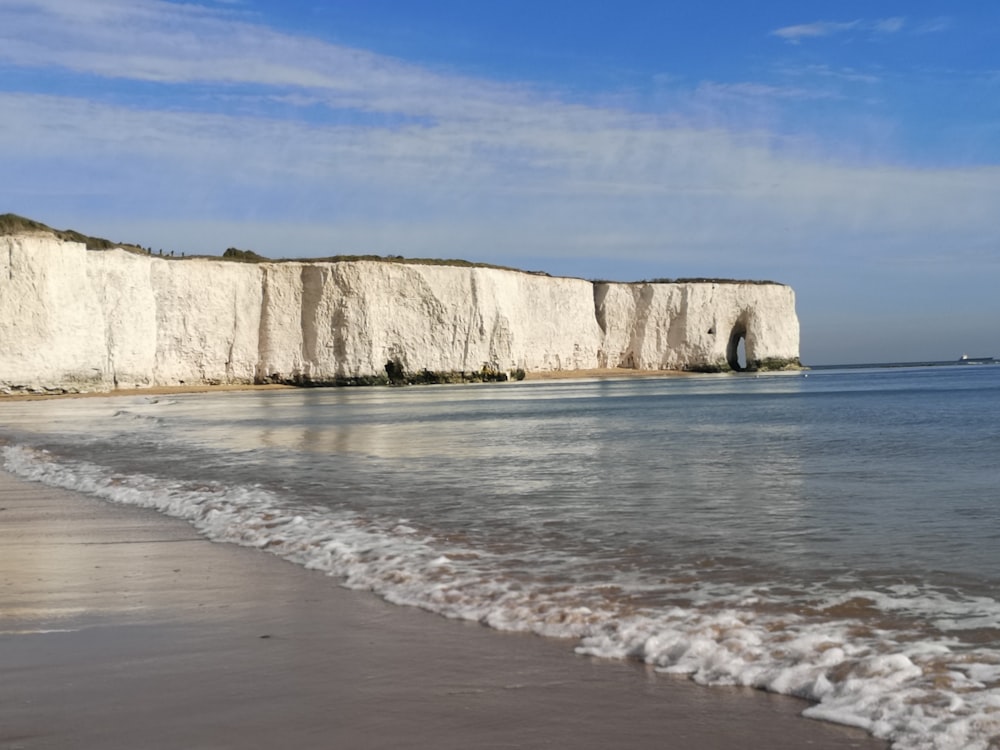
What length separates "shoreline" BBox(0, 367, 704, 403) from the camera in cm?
3310

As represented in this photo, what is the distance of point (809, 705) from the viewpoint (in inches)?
107

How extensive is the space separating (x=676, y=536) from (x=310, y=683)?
3029 mm

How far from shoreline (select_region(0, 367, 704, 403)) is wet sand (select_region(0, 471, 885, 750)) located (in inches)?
1239

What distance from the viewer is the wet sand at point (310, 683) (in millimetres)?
2451

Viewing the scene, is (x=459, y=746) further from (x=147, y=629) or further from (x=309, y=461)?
(x=309, y=461)

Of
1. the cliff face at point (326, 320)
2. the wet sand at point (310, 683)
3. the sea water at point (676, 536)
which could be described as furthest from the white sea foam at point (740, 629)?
the cliff face at point (326, 320)

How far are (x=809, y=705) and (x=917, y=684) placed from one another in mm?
332

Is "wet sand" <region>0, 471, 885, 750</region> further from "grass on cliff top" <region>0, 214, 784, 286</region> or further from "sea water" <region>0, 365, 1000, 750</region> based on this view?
"grass on cliff top" <region>0, 214, 784, 286</region>

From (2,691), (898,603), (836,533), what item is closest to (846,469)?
(836,533)

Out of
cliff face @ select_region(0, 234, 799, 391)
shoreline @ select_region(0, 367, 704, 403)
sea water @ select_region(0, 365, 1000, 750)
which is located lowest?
sea water @ select_region(0, 365, 1000, 750)

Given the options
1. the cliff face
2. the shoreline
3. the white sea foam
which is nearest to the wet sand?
the white sea foam

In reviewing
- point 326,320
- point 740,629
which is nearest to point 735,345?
point 326,320

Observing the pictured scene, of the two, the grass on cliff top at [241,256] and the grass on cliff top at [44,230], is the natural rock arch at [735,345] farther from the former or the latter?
the grass on cliff top at [44,230]

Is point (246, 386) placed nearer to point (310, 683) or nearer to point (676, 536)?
point (676, 536)
